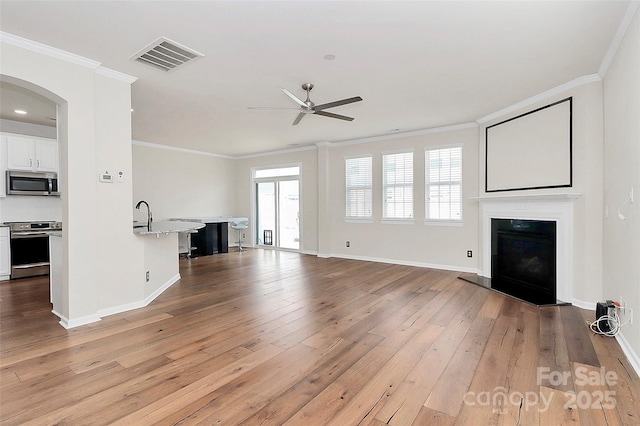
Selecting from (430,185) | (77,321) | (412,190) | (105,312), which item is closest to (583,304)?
(430,185)

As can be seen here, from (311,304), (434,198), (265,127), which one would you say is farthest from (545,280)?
(265,127)

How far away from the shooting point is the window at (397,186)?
251 inches

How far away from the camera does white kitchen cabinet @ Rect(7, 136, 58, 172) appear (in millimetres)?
5102

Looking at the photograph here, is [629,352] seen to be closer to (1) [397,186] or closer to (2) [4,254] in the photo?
(1) [397,186]

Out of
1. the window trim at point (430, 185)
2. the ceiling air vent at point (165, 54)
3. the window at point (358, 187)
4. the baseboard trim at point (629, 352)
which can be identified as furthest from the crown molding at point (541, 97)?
the ceiling air vent at point (165, 54)

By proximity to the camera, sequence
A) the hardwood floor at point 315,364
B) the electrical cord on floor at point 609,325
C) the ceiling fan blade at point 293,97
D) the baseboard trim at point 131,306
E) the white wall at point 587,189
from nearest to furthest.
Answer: the hardwood floor at point 315,364 < the electrical cord on floor at point 609,325 < the ceiling fan blade at point 293,97 < the baseboard trim at point 131,306 < the white wall at point 587,189

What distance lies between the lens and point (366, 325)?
124 inches

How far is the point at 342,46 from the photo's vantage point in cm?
288

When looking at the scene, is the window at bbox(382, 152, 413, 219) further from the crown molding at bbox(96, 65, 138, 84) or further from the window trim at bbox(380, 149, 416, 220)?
the crown molding at bbox(96, 65, 138, 84)

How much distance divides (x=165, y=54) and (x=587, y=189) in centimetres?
482

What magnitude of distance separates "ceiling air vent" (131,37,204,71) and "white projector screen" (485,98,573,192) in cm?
431

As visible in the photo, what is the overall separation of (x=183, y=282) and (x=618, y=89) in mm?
5729

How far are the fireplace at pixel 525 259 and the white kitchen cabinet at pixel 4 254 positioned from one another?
7.50 m

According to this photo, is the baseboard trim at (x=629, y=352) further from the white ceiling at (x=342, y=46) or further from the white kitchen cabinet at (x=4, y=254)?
the white kitchen cabinet at (x=4, y=254)
